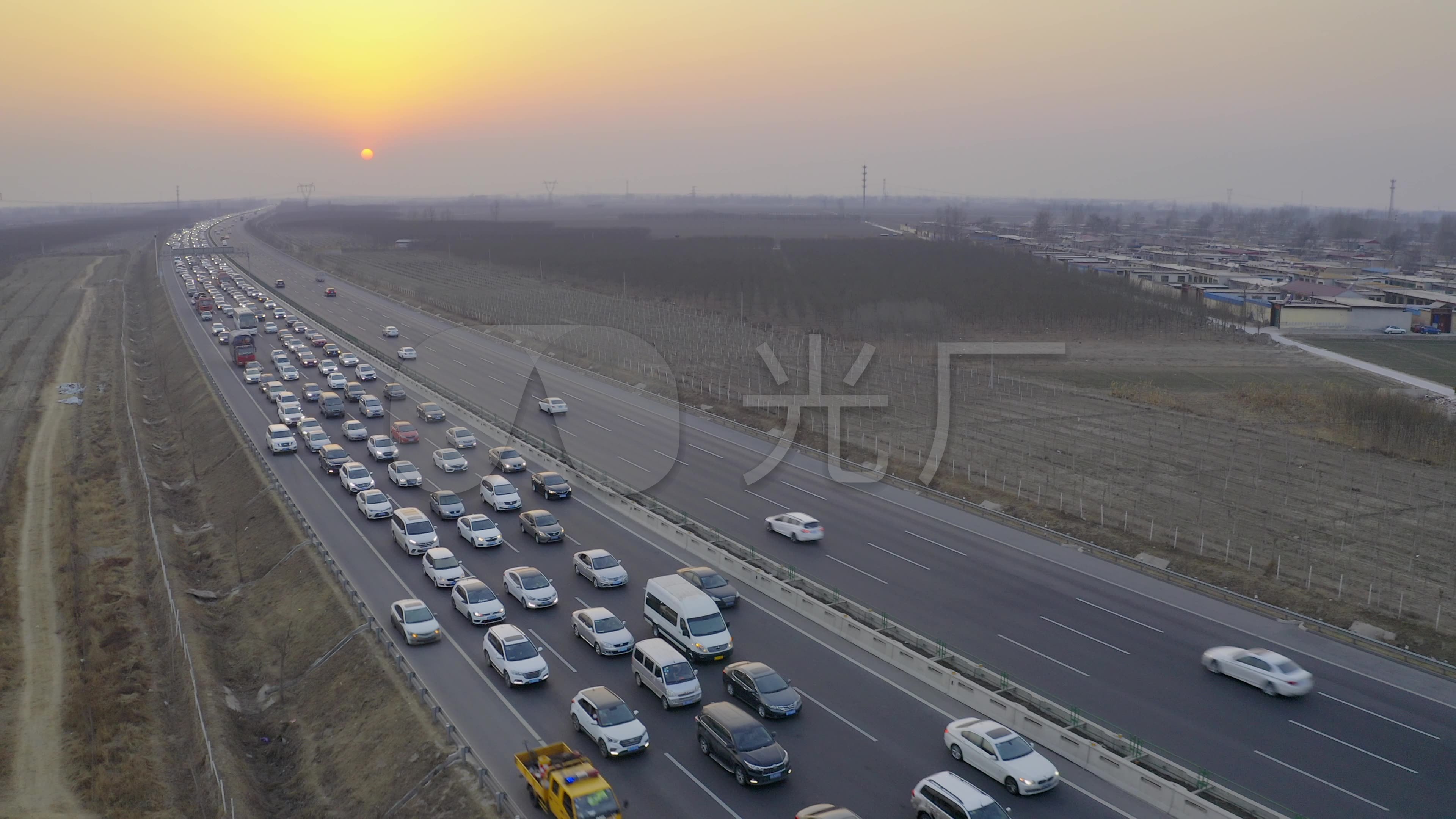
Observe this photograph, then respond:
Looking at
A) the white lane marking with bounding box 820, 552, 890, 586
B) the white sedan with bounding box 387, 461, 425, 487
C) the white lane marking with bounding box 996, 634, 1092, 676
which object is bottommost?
the white lane marking with bounding box 996, 634, 1092, 676

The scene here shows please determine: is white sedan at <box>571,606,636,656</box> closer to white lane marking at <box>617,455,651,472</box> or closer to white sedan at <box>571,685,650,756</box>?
white sedan at <box>571,685,650,756</box>

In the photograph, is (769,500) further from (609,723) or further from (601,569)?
(609,723)

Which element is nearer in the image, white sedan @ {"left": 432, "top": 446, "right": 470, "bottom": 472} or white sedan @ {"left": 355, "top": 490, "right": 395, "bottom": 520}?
white sedan @ {"left": 355, "top": 490, "right": 395, "bottom": 520}

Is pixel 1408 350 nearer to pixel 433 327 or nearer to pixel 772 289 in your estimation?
pixel 772 289

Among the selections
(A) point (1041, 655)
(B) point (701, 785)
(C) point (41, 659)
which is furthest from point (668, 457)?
(B) point (701, 785)

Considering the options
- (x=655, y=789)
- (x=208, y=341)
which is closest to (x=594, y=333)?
(x=208, y=341)

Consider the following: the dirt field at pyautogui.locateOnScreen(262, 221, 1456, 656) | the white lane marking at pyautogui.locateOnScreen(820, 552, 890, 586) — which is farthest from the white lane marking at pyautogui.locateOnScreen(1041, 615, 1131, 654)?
the dirt field at pyautogui.locateOnScreen(262, 221, 1456, 656)
